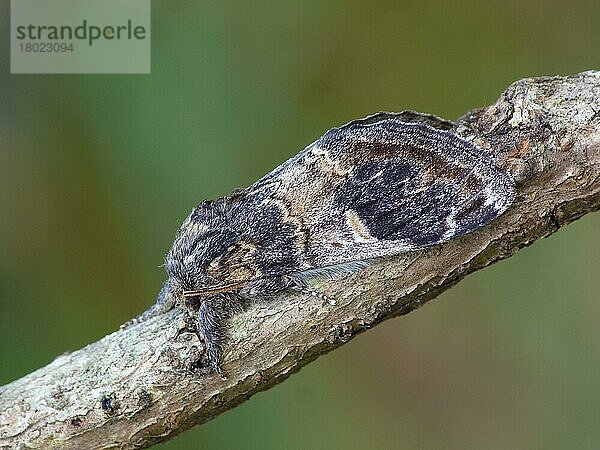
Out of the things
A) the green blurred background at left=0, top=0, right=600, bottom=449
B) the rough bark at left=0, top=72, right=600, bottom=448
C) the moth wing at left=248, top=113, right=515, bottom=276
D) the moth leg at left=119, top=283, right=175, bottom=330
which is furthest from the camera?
the green blurred background at left=0, top=0, right=600, bottom=449

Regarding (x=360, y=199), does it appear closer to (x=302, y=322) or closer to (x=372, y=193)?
(x=372, y=193)

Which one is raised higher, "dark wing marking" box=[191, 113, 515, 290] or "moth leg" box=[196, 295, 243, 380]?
"dark wing marking" box=[191, 113, 515, 290]

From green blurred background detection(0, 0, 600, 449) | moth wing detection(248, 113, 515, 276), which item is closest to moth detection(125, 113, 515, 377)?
moth wing detection(248, 113, 515, 276)

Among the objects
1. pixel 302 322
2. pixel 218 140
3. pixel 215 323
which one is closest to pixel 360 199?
pixel 302 322

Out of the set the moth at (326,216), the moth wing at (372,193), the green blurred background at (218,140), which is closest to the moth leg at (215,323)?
the moth at (326,216)
